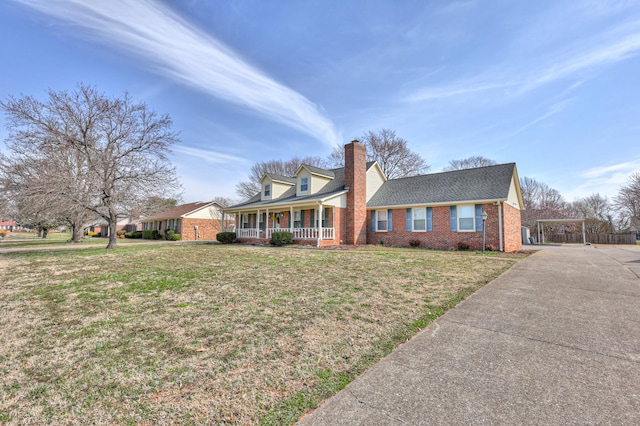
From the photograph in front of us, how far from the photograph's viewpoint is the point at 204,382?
275 centimetres

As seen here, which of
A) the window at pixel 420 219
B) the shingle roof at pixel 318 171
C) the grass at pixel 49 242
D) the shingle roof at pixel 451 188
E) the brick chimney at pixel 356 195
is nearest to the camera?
the shingle roof at pixel 451 188

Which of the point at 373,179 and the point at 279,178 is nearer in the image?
the point at 373,179

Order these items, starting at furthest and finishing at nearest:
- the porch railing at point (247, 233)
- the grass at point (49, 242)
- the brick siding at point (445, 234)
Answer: the porch railing at point (247, 233) < the grass at point (49, 242) < the brick siding at point (445, 234)

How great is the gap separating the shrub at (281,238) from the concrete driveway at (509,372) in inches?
568

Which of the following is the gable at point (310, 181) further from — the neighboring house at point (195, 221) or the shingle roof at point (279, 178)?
the neighboring house at point (195, 221)

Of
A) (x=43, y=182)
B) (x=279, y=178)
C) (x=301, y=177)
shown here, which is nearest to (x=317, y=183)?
(x=301, y=177)

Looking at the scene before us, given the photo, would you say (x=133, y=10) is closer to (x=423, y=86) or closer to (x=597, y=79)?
(x=423, y=86)

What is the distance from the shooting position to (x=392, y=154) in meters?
36.1

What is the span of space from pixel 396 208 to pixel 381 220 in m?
1.38

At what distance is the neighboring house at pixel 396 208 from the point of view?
1628 cm

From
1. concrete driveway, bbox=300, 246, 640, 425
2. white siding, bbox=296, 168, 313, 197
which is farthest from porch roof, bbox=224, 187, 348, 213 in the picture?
concrete driveway, bbox=300, 246, 640, 425

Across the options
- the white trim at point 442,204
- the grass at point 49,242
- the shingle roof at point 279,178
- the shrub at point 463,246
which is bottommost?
the grass at point 49,242

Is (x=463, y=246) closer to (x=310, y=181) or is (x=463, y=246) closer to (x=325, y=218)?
(x=325, y=218)

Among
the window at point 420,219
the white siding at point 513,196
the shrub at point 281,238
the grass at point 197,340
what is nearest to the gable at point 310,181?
the shrub at point 281,238
